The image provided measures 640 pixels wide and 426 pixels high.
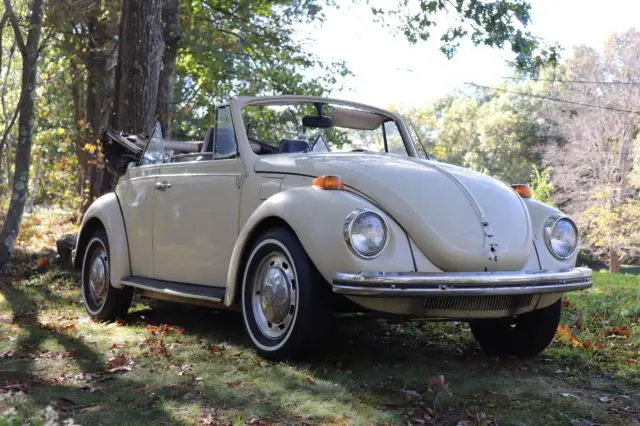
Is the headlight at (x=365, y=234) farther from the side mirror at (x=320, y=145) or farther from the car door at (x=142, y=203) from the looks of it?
the car door at (x=142, y=203)

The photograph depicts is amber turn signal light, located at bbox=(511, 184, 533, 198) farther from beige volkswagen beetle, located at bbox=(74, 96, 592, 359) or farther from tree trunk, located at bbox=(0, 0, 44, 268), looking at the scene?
tree trunk, located at bbox=(0, 0, 44, 268)

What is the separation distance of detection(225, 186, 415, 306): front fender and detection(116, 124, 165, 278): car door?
200 cm

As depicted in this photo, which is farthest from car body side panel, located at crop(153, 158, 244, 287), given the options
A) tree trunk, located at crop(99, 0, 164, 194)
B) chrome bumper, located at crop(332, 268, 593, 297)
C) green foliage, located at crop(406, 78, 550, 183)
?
green foliage, located at crop(406, 78, 550, 183)

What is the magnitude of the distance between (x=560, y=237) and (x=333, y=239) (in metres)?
1.66

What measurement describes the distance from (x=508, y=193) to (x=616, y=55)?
131 ft

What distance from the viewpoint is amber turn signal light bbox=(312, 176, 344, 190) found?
4305 mm

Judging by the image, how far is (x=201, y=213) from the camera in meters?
5.44

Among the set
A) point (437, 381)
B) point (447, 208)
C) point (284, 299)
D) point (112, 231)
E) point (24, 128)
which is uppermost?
point (24, 128)

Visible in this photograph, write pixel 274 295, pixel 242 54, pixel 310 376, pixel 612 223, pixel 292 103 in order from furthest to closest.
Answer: pixel 612 223 < pixel 242 54 < pixel 292 103 < pixel 274 295 < pixel 310 376

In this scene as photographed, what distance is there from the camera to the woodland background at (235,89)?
11.3 meters

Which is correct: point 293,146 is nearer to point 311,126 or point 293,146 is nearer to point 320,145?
point 311,126

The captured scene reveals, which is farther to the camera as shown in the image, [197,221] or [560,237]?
[197,221]

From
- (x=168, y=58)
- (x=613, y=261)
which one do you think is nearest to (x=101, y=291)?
(x=168, y=58)

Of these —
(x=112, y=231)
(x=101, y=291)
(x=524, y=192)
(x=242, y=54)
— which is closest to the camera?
(x=524, y=192)
